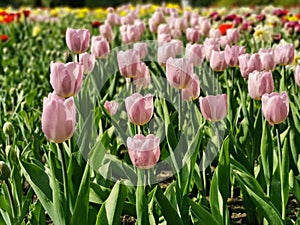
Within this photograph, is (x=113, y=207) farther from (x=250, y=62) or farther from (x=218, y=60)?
(x=218, y=60)

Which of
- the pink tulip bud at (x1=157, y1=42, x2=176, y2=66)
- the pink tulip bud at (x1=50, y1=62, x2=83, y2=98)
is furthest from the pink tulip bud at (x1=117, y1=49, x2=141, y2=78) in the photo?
the pink tulip bud at (x1=50, y1=62, x2=83, y2=98)

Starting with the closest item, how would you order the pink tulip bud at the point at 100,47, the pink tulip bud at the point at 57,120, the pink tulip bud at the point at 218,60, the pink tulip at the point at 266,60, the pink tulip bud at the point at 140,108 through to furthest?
the pink tulip bud at the point at 57,120, the pink tulip bud at the point at 140,108, the pink tulip at the point at 266,60, the pink tulip bud at the point at 218,60, the pink tulip bud at the point at 100,47

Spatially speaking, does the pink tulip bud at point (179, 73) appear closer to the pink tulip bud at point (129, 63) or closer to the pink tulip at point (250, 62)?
the pink tulip bud at point (129, 63)

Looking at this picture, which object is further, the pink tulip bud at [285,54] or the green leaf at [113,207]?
the pink tulip bud at [285,54]

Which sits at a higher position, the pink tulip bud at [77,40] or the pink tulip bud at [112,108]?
the pink tulip bud at [77,40]

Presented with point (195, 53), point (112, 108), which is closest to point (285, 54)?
point (195, 53)

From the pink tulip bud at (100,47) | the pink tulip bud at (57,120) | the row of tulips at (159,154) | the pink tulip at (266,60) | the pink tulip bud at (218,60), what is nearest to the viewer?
the pink tulip bud at (57,120)

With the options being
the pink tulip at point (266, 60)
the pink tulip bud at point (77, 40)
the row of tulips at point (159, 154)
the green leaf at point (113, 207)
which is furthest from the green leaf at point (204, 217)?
the pink tulip bud at point (77, 40)

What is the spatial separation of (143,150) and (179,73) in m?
0.66

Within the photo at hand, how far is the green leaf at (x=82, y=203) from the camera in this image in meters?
1.49

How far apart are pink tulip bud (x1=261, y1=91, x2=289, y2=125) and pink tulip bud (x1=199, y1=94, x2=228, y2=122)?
16 cm

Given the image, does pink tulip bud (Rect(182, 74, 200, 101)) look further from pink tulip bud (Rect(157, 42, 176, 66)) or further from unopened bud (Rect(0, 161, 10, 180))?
unopened bud (Rect(0, 161, 10, 180))

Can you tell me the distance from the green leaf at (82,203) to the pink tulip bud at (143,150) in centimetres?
14

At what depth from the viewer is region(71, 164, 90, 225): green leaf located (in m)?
1.49
